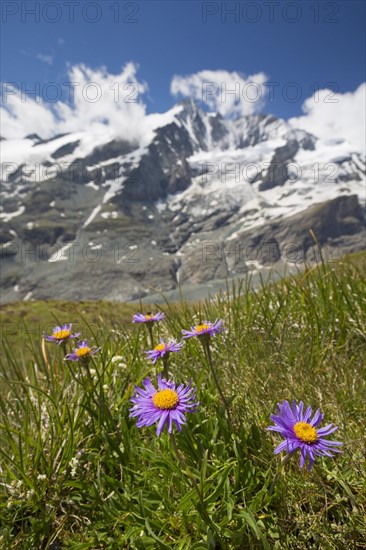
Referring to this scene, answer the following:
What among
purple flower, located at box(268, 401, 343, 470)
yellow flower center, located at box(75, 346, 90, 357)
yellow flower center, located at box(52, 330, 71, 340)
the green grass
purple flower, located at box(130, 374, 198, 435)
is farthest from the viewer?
yellow flower center, located at box(52, 330, 71, 340)

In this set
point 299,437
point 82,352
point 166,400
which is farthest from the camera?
point 82,352

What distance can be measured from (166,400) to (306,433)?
75cm

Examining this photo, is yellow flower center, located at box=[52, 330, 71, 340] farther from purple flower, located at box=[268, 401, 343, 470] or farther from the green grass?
purple flower, located at box=[268, 401, 343, 470]

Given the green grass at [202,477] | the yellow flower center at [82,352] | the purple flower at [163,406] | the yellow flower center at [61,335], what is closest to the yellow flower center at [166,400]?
the purple flower at [163,406]

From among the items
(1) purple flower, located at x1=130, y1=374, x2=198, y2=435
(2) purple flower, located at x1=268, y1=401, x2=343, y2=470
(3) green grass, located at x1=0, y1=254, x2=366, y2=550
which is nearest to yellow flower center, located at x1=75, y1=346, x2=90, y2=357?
(3) green grass, located at x1=0, y1=254, x2=366, y2=550

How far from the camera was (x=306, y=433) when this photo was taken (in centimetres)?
191

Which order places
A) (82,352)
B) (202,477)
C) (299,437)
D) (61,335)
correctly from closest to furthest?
(299,437) < (202,477) < (82,352) < (61,335)

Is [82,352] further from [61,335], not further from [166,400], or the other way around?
[166,400]

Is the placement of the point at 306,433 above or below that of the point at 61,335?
below

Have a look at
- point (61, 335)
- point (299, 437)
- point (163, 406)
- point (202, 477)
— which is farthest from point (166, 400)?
point (61, 335)

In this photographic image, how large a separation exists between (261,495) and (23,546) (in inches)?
68.4

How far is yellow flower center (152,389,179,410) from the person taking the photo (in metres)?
2.15

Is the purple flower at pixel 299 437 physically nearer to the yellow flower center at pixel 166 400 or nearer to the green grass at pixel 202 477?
the green grass at pixel 202 477

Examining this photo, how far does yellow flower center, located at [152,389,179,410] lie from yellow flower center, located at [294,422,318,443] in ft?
2.14
